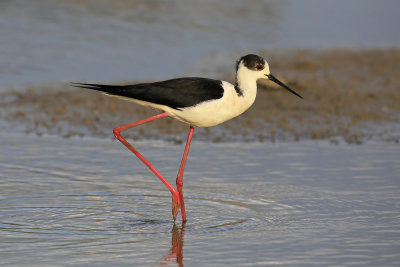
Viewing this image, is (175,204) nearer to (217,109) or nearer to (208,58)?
(217,109)

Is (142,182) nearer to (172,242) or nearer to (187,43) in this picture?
(172,242)

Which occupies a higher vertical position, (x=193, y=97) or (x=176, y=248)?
(x=193, y=97)

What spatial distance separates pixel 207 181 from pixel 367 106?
12.8ft

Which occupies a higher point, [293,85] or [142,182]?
[293,85]

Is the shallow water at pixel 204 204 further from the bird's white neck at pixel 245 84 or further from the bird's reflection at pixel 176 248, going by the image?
the bird's white neck at pixel 245 84

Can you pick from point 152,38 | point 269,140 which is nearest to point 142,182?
point 269,140

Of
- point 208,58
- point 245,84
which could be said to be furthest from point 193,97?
point 208,58

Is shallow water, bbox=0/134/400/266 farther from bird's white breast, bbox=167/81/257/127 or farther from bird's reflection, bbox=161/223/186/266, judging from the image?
bird's white breast, bbox=167/81/257/127

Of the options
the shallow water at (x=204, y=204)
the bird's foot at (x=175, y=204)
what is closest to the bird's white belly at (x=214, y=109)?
the bird's foot at (x=175, y=204)

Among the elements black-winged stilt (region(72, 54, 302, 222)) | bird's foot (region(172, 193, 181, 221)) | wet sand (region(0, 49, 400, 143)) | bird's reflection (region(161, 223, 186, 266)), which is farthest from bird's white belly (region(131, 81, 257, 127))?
wet sand (region(0, 49, 400, 143))

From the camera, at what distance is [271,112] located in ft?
30.8

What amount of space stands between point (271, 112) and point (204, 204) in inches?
145

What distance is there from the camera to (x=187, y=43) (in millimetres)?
13836

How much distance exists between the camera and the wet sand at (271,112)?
847cm
